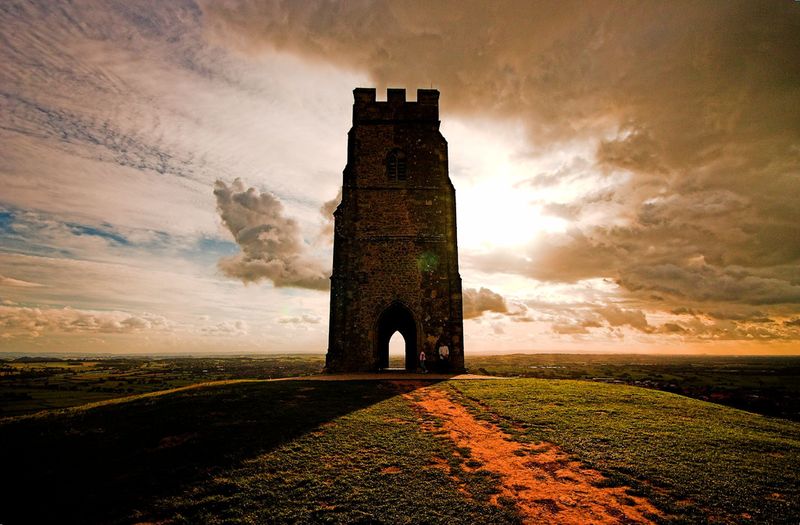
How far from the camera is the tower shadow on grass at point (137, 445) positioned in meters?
6.61

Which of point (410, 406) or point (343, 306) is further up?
point (343, 306)

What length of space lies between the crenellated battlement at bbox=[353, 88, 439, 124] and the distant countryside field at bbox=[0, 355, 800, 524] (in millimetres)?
17320

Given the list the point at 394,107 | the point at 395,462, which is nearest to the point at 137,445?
the point at 395,462

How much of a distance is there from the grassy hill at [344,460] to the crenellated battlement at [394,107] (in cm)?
1733

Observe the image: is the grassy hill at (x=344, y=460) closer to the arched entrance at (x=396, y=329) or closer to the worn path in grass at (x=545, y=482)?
the worn path in grass at (x=545, y=482)

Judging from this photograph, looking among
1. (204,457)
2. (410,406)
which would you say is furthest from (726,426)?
(204,457)

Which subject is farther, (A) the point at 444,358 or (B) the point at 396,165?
(B) the point at 396,165

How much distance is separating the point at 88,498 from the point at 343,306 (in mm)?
15363

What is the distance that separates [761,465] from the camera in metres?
7.81

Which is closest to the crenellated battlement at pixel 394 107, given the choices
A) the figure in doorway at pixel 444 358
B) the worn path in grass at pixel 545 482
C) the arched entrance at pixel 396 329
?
the arched entrance at pixel 396 329

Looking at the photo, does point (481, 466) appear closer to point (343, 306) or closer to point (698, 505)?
point (698, 505)

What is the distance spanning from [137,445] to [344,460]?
4.74m

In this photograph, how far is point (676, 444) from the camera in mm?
8852

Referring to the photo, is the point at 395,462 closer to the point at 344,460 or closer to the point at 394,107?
the point at 344,460
